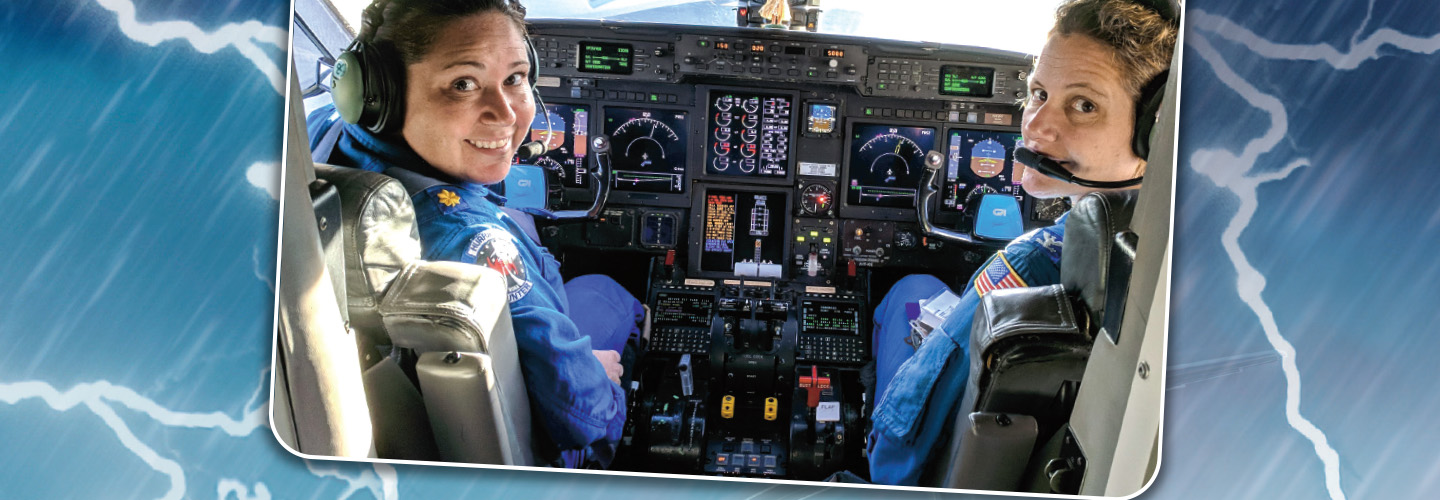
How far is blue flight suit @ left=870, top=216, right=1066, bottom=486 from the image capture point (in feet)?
4.35

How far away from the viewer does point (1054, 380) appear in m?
1.29

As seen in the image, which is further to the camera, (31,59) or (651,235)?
(651,235)

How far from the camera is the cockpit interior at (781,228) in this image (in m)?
1.32

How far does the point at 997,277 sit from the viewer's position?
4.45 ft

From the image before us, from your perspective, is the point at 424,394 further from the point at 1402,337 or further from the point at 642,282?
the point at 1402,337

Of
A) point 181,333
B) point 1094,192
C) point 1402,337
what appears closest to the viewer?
point 1094,192

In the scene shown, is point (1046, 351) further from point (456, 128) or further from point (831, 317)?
point (456, 128)

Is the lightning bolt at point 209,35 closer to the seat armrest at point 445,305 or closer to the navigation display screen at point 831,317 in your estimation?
the seat armrest at point 445,305

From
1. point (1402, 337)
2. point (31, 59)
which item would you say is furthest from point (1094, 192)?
point (31, 59)

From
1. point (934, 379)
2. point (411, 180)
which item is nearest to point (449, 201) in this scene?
point (411, 180)

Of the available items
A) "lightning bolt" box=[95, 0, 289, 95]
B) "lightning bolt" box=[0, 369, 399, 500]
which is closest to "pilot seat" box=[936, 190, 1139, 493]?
"lightning bolt" box=[0, 369, 399, 500]

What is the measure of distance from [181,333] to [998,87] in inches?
56.5

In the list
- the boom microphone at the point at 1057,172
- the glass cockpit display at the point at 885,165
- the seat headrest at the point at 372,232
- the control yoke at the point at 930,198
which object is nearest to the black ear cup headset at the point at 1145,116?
the boom microphone at the point at 1057,172

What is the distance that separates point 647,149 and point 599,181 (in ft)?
0.35
